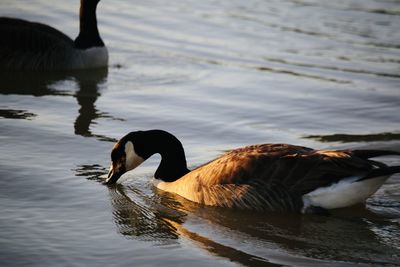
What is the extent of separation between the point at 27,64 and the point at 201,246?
758cm

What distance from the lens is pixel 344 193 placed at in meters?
7.31

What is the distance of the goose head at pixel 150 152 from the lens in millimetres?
8234

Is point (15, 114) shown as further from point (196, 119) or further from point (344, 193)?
point (344, 193)

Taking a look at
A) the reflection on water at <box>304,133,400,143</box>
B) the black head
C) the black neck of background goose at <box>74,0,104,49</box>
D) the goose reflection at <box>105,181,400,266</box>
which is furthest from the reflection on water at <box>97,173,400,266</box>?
the black neck of background goose at <box>74,0,104,49</box>

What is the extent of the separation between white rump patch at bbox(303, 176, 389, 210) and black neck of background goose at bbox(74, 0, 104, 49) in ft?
24.1

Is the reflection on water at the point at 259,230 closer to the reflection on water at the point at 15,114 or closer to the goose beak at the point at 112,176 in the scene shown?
the goose beak at the point at 112,176

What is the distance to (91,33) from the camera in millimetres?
13938

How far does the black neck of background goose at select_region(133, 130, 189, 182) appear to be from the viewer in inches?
327

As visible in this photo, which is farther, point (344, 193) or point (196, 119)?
point (196, 119)

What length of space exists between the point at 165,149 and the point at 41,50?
19.1 feet

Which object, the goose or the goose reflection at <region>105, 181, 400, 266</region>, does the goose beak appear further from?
the goose

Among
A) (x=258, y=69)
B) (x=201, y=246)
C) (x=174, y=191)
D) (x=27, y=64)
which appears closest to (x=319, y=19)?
(x=258, y=69)

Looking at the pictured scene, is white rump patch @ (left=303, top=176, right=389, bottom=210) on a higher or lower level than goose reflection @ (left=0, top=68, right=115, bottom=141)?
higher

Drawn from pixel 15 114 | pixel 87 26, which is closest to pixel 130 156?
pixel 15 114
